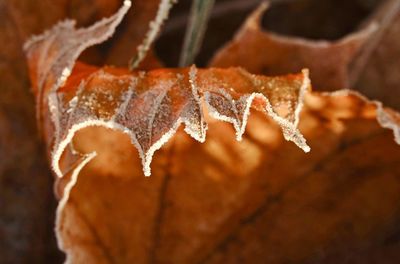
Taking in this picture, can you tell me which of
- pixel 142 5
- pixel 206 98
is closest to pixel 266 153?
pixel 206 98

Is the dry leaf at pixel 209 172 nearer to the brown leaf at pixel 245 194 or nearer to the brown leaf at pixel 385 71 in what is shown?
the brown leaf at pixel 245 194

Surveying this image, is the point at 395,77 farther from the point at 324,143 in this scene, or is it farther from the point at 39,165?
the point at 39,165

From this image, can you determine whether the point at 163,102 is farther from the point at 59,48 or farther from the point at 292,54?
the point at 292,54

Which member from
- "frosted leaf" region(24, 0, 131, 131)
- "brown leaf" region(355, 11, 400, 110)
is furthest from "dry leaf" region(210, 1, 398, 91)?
"frosted leaf" region(24, 0, 131, 131)

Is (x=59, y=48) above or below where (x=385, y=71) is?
above

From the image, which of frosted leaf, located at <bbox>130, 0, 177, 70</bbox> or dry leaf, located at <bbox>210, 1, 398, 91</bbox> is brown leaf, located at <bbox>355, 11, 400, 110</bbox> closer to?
dry leaf, located at <bbox>210, 1, 398, 91</bbox>

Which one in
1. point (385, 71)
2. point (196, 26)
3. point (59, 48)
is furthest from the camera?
point (385, 71)

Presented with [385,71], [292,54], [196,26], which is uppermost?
[196,26]

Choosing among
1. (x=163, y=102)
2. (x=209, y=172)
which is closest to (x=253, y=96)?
(x=163, y=102)

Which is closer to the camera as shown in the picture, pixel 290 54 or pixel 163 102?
pixel 163 102

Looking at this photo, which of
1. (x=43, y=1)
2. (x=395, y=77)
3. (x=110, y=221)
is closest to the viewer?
(x=110, y=221)

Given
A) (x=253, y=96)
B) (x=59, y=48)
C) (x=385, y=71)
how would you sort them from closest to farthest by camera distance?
1. (x=253, y=96)
2. (x=59, y=48)
3. (x=385, y=71)
